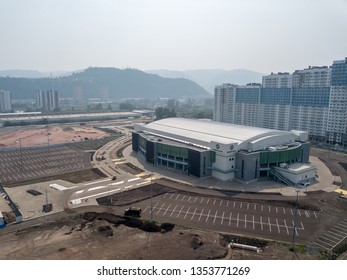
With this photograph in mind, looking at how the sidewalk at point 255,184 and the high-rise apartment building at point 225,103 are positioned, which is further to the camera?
the high-rise apartment building at point 225,103

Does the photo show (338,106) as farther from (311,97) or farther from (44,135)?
(44,135)

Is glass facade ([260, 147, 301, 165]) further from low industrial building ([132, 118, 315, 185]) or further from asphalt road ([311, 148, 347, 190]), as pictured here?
asphalt road ([311, 148, 347, 190])

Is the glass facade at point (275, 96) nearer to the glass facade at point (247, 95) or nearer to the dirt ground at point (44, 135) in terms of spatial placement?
the glass facade at point (247, 95)

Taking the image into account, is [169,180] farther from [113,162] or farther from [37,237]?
[37,237]

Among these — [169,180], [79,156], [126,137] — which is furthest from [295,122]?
[79,156]

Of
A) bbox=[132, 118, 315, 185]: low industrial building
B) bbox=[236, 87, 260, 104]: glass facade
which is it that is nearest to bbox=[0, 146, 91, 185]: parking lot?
bbox=[132, 118, 315, 185]: low industrial building

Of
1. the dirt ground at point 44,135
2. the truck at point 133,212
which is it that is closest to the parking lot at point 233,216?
the truck at point 133,212
